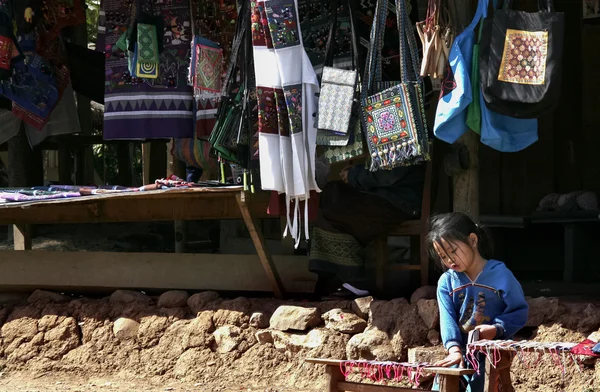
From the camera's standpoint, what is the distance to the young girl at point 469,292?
3941 millimetres

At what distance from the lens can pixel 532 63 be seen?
195 inches

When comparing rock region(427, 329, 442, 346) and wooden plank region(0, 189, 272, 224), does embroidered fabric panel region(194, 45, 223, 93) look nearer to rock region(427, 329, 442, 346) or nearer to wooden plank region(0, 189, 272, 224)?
wooden plank region(0, 189, 272, 224)

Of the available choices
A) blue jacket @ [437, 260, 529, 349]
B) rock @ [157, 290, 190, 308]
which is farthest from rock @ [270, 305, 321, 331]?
blue jacket @ [437, 260, 529, 349]

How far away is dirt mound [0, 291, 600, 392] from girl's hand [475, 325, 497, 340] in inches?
74.7

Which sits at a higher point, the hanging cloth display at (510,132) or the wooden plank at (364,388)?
the hanging cloth display at (510,132)

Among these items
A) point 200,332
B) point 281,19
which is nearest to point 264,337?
point 200,332

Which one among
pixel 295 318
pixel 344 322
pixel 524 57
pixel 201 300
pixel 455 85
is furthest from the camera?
pixel 201 300

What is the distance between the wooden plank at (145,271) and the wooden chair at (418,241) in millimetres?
674

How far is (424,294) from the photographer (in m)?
6.08

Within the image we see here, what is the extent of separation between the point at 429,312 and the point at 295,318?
1.01m

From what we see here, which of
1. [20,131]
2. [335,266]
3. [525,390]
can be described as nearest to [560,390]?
[525,390]

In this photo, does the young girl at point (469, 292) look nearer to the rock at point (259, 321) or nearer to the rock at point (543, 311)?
the rock at point (543, 311)

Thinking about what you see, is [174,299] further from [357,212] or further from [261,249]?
[357,212]

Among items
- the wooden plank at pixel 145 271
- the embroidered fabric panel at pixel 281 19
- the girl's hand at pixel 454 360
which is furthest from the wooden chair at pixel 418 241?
the girl's hand at pixel 454 360
